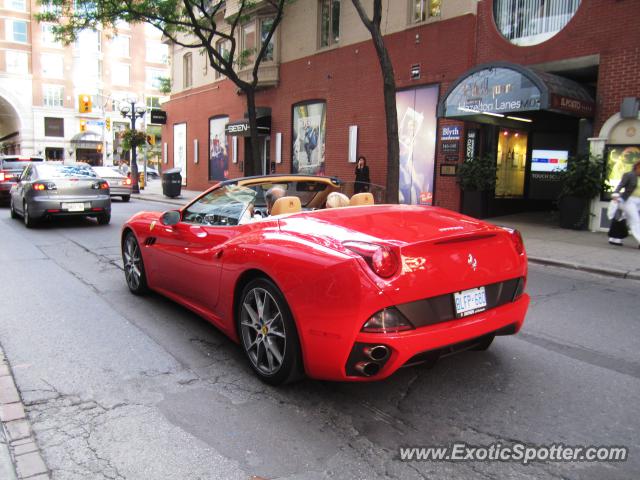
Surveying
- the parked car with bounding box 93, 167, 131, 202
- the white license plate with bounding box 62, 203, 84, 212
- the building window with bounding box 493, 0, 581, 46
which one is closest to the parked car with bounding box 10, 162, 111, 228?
the white license plate with bounding box 62, 203, 84, 212

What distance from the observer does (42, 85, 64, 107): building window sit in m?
62.6

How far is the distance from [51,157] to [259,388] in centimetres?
7061

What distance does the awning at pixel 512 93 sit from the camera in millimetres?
11078

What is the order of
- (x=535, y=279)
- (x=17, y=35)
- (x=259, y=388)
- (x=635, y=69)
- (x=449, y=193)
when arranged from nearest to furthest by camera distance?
(x=259, y=388) → (x=535, y=279) → (x=635, y=69) → (x=449, y=193) → (x=17, y=35)

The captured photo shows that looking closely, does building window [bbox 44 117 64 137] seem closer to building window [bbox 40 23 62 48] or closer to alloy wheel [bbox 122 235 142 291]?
building window [bbox 40 23 62 48]

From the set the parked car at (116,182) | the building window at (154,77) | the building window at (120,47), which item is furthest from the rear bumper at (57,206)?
the building window at (154,77)

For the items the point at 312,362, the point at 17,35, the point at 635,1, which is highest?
the point at 17,35

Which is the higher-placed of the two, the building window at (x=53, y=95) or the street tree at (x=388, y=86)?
the building window at (x=53, y=95)

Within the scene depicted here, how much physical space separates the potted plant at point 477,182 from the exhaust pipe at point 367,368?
1177 cm

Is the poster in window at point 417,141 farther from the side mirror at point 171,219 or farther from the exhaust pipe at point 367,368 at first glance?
the exhaust pipe at point 367,368

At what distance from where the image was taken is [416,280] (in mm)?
3100

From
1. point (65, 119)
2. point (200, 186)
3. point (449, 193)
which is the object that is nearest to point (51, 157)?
point (65, 119)

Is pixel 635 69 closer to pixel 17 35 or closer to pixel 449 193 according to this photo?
pixel 449 193

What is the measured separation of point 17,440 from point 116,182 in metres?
18.8
